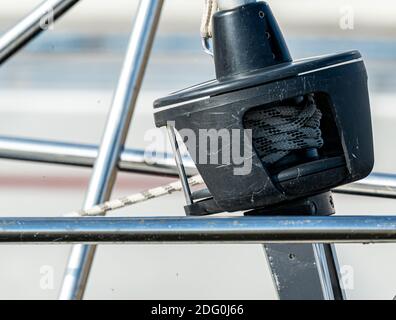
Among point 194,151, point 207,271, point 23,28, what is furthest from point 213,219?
point 207,271

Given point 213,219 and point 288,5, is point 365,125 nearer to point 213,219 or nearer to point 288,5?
point 213,219

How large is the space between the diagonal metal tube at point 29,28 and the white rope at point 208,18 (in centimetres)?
49

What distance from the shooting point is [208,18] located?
1397 millimetres

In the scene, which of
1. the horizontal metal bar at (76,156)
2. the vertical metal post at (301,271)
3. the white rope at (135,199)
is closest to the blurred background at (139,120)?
the horizontal metal bar at (76,156)

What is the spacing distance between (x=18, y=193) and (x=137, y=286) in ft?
1.18

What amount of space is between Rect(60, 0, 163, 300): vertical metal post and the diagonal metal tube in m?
0.16

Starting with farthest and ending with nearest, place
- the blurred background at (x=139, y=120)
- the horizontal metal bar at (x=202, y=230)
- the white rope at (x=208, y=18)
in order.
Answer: the blurred background at (x=139, y=120)
the white rope at (x=208, y=18)
the horizontal metal bar at (x=202, y=230)

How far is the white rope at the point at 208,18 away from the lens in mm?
1388

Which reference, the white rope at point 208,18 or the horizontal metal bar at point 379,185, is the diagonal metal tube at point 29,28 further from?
the horizontal metal bar at point 379,185

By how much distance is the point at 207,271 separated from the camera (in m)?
2.09

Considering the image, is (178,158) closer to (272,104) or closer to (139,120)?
(272,104)

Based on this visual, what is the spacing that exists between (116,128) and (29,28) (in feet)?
0.84

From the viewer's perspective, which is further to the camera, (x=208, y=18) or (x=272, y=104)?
(x=208, y=18)

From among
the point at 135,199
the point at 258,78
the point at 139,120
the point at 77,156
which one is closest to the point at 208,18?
the point at 258,78
